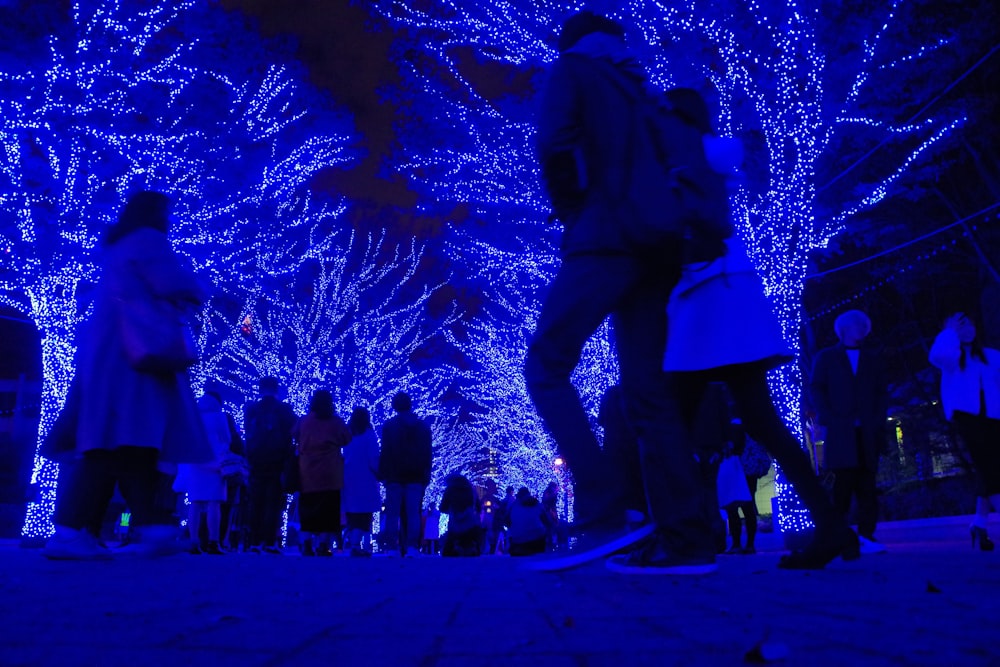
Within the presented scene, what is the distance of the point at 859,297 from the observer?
19938mm

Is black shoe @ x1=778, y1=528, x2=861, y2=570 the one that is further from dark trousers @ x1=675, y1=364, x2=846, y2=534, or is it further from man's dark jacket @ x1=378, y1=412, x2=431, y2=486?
man's dark jacket @ x1=378, y1=412, x2=431, y2=486

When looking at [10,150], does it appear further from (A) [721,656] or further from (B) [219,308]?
(A) [721,656]

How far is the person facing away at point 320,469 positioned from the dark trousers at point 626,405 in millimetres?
5599

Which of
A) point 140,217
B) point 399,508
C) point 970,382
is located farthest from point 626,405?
point 399,508

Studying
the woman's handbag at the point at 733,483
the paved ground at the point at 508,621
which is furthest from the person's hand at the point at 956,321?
the paved ground at the point at 508,621

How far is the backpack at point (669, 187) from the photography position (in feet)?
11.2

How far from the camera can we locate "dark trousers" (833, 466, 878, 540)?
534 centimetres

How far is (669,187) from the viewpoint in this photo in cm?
349

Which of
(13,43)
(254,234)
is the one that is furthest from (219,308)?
(13,43)

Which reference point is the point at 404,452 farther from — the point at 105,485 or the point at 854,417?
the point at 854,417

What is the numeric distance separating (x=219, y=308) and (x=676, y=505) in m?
18.4

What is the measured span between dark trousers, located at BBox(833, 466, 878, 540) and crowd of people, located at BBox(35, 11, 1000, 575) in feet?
0.04

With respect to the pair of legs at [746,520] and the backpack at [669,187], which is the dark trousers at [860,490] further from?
the pair of legs at [746,520]

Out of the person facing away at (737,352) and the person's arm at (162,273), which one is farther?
the person's arm at (162,273)
